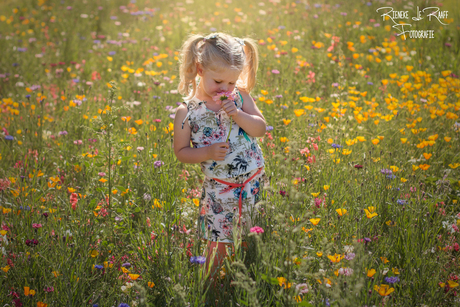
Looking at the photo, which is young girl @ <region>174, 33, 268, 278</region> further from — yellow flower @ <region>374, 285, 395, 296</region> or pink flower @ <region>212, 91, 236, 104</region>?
yellow flower @ <region>374, 285, 395, 296</region>

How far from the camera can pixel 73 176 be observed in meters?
2.81

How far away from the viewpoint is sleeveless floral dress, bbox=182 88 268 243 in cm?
208

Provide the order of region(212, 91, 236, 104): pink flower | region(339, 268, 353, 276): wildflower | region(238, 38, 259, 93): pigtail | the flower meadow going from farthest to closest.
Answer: region(238, 38, 259, 93): pigtail, region(212, 91, 236, 104): pink flower, the flower meadow, region(339, 268, 353, 276): wildflower

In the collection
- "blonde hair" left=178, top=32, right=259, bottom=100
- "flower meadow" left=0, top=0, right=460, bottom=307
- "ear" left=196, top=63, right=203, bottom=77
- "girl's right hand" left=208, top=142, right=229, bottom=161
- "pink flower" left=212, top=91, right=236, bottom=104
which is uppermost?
"blonde hair" left=178, top=32, right=259, bottom=100

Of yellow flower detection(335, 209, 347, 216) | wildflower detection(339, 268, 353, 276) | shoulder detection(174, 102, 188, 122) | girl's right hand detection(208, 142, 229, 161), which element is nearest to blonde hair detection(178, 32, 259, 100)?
shoulder detection(174, 102, 188, 122)

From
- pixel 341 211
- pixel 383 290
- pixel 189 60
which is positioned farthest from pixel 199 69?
pixel 383 290

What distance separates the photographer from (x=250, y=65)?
7.61 feet

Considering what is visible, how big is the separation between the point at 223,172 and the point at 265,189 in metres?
0.33

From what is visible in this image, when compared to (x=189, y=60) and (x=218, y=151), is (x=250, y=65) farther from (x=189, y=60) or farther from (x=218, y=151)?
(x=218, y=151)

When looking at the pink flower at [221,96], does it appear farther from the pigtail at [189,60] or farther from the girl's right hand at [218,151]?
the pigtail at [189,60]

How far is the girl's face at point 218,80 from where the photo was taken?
6.62 ft

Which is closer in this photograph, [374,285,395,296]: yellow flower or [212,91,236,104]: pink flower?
[374,285,395,296]: yellow flower

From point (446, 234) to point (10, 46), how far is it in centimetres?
590

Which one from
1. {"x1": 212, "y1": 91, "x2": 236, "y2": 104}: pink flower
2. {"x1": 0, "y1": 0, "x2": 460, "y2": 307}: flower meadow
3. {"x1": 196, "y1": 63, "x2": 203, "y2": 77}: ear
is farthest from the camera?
{"x1": 196, "y1": 63, "x2": 203, "y2": 77}: ear
